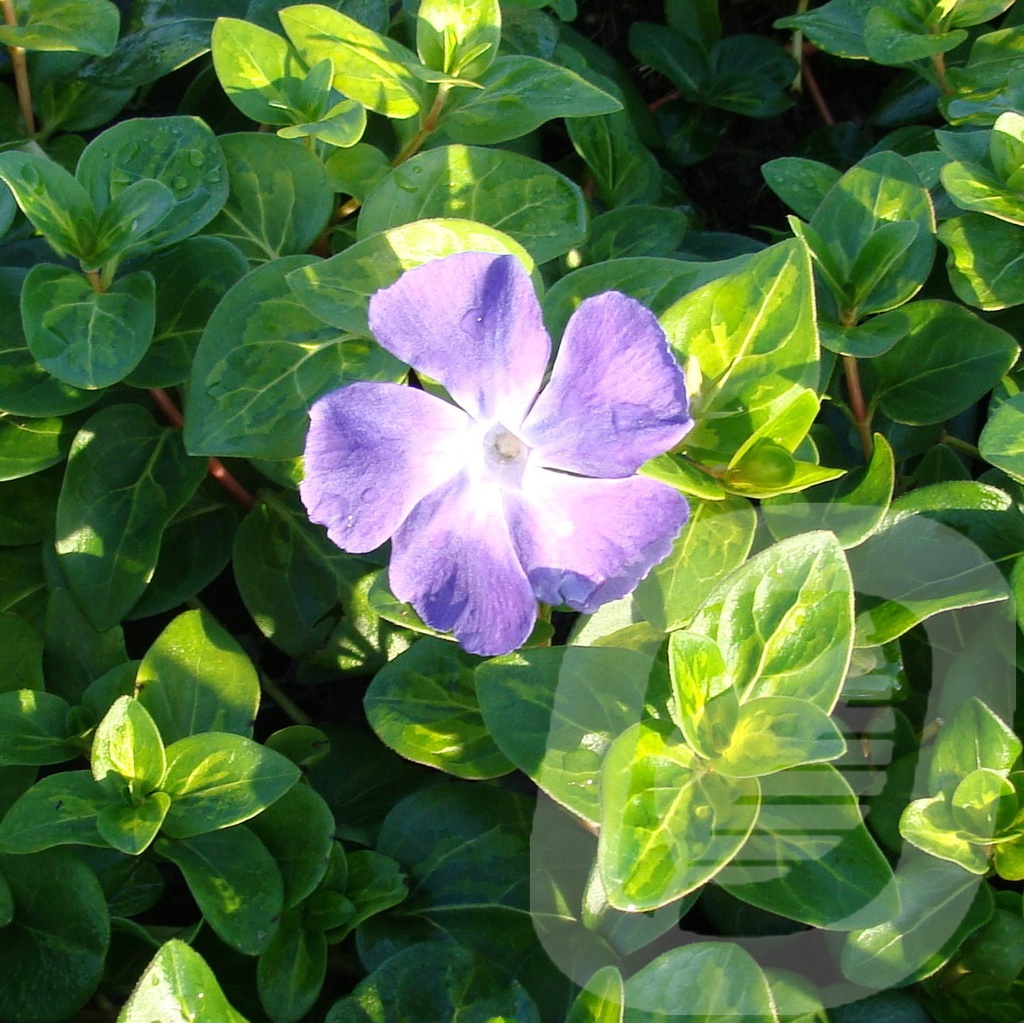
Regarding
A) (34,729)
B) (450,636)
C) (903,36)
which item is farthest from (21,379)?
(903,36)

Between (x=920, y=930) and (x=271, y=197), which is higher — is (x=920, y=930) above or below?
below

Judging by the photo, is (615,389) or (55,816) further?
(55,816)

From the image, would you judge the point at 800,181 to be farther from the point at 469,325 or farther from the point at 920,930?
the point at 920,930

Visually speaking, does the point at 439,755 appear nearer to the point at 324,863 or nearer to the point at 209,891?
the point at 324,863

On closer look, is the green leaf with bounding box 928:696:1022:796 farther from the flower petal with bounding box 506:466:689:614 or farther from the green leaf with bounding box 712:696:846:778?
the flower petal with bounding box 506:466:689:614

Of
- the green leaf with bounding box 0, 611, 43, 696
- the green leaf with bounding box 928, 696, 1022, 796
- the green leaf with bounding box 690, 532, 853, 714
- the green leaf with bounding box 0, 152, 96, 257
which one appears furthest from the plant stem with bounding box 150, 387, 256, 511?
the green leaf with bounding box 928, 696, 1022, 796

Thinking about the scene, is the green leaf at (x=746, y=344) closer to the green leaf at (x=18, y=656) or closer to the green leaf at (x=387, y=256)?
the green leaf at (x=387, y=256)

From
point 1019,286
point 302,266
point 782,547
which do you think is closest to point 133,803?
point 302,266
